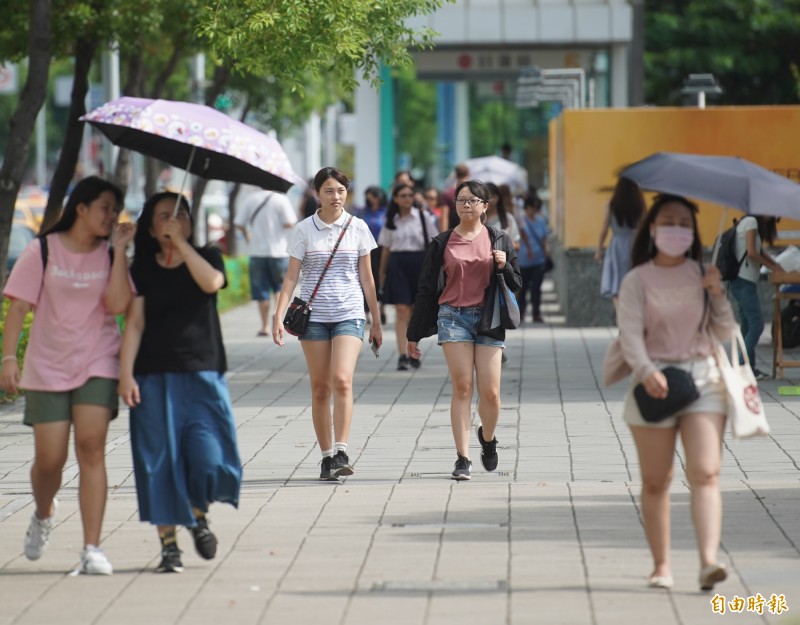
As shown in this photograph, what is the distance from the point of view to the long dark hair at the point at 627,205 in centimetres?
1374

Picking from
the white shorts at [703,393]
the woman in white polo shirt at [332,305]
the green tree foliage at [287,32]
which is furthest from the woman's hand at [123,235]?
the green tree foliage at [287,32]

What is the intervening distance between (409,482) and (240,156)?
3.03m

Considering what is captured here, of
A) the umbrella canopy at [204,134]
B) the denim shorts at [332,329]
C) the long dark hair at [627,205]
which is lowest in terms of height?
the denim shorts at [332,329]

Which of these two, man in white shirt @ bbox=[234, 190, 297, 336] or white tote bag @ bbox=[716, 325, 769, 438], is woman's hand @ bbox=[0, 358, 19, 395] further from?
man in white shirt @ bbox=[234, 190, 297, 336]

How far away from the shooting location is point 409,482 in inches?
364

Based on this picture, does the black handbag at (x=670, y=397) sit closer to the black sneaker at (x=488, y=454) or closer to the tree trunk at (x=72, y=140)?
the black sneaker at (x=488, y=454)

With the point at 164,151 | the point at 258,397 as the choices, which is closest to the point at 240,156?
the point at 164,151

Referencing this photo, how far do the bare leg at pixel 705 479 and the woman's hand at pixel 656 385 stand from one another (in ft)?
0.55

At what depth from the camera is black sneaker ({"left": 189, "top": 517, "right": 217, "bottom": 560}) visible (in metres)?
6.94

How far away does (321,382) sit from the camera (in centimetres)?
945

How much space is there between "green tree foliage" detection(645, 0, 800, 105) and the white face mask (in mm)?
34008

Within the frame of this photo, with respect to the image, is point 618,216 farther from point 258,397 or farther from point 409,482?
point 409,482

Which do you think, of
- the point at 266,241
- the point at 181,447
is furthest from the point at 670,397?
the point at 266,241

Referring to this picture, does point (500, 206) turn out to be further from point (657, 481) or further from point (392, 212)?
point (657, 481)
